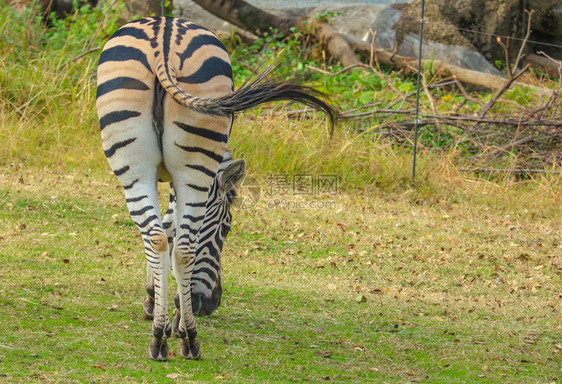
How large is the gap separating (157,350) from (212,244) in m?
1.10

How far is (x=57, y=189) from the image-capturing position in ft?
25.7

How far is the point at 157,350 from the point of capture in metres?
3.68

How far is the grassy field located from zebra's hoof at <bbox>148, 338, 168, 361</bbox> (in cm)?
7

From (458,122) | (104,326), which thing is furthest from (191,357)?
(458,122)

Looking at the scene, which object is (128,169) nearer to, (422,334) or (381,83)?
(422,334)

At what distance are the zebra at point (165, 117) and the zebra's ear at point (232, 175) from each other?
0.86 metres

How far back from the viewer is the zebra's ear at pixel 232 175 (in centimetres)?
458

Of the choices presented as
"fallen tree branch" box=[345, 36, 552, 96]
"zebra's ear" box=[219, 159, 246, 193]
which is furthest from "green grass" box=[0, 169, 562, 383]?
"fallen tree branch" box=[345, 36, 552, 96]

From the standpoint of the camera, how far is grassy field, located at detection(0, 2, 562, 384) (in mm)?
3975

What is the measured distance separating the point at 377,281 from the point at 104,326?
109 inches

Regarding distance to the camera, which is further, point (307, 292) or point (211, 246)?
point (307, 292)

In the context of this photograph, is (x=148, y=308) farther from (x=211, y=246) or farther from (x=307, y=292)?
(x=307, y=292)

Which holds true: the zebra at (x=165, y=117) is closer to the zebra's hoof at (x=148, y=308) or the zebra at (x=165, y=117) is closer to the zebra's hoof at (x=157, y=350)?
the zebra's hoof at (x=157, y=350)

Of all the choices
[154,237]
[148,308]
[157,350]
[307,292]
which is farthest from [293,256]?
[154,237]
